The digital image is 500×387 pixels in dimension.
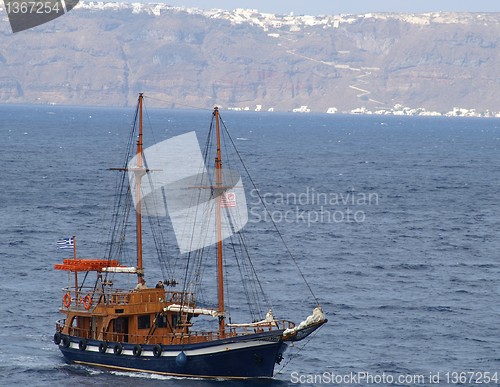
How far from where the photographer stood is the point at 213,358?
205ft

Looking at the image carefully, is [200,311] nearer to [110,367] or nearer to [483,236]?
[110,367]

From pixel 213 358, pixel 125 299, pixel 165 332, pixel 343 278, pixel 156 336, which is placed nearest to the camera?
pixel 213 358

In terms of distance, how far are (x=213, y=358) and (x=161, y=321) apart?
544cm

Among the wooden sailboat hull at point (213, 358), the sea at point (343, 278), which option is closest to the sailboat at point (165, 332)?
the wooden sailboat hull at point (213, 358)

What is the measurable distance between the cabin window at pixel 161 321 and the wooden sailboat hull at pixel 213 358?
259cm

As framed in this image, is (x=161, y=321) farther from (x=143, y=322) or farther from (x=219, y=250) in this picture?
(x=219, y=250)

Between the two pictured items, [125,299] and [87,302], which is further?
[87,302]

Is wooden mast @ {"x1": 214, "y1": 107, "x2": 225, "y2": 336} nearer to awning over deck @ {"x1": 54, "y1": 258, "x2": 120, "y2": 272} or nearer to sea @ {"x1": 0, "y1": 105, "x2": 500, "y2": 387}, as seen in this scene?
sea @ {"x1": 0, "y1": 105, "x2": 500, "y2": 387}

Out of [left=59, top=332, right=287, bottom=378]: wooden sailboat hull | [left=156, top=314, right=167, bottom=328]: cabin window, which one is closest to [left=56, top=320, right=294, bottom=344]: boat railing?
[left=156, top=314, right=167, bottom=328]: cabin window

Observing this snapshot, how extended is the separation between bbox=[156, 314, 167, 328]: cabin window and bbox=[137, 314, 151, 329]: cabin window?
1.82 feet

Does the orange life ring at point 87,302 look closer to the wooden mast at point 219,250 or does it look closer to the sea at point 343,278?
the sea at point 343,278

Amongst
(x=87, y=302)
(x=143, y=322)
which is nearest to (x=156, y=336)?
(x=143, y=322)

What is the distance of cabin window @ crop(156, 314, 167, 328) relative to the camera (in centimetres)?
6654

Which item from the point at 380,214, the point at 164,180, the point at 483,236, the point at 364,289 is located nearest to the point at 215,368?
the point at 364,289
